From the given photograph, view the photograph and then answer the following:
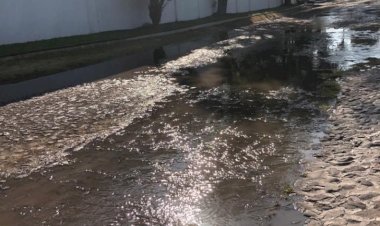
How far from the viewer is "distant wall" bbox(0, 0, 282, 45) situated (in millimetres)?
17109

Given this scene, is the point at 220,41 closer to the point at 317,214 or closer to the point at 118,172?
the point at 118,172

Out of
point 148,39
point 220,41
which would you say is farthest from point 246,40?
point 148,39

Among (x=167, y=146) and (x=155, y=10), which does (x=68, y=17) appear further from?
(x=167, y=146)

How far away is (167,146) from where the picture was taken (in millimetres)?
7621

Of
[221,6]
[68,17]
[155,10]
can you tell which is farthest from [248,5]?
[68,17]

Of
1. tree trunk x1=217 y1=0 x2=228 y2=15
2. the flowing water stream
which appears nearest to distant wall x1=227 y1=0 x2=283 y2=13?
tree trunk x1=217 y1=0 x2=228 y2=15

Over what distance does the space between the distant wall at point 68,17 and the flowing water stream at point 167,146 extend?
5.83m

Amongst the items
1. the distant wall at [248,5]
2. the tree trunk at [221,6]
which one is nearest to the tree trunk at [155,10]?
the tree trunk at [221,6]

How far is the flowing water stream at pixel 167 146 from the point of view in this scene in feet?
18.3

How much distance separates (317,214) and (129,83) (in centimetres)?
780

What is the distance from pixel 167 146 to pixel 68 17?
13.0m

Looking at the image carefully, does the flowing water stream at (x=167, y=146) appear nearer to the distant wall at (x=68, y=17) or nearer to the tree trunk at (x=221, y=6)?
the distant wall at (x=68, y=17)

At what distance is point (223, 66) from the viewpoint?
1403 cm

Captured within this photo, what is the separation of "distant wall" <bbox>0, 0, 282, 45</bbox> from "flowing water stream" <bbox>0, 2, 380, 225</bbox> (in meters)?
5.83
